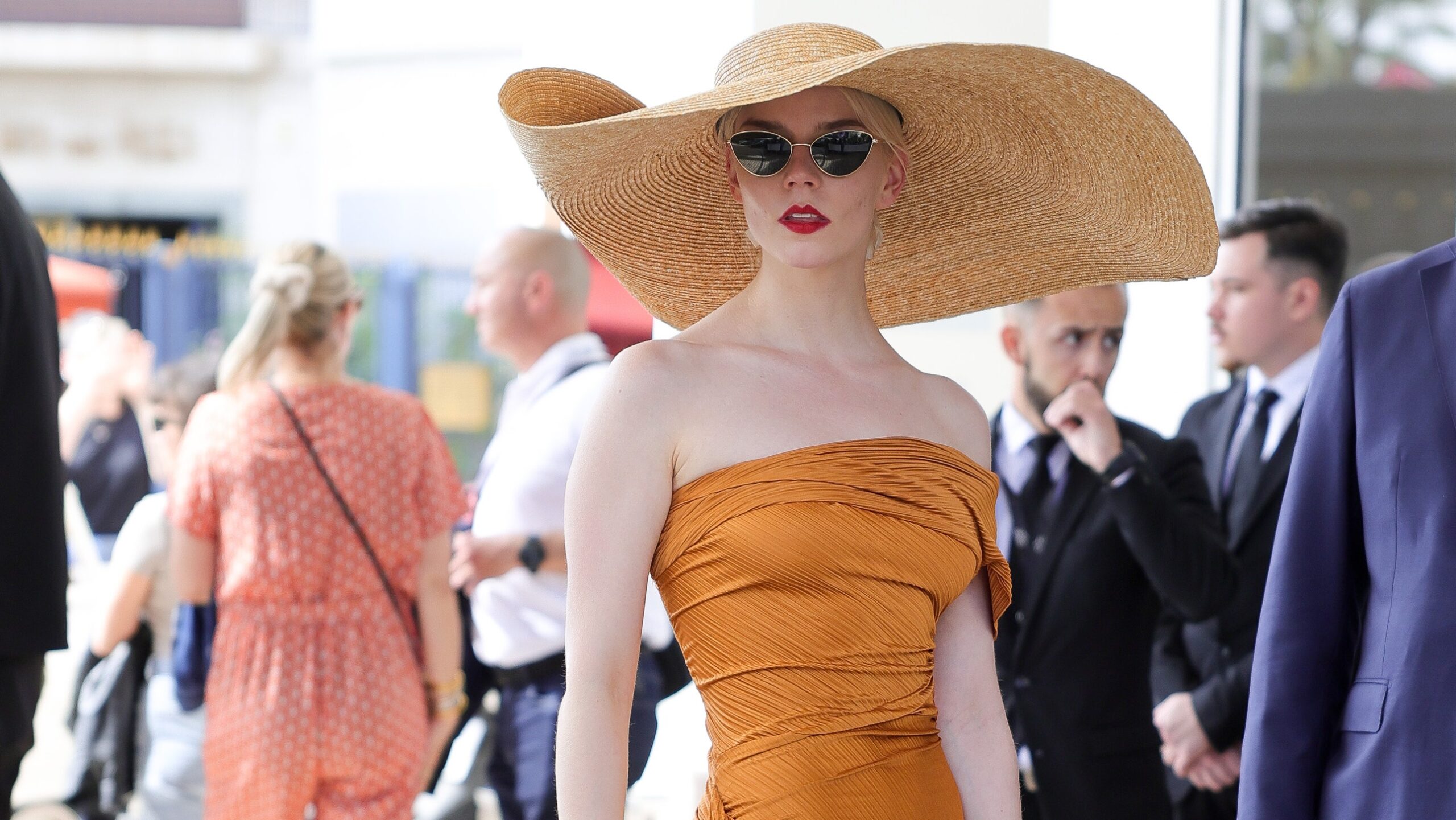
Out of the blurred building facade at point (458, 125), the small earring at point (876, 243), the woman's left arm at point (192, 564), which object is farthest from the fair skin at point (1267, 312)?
the woman's left arm at point (192, 564)

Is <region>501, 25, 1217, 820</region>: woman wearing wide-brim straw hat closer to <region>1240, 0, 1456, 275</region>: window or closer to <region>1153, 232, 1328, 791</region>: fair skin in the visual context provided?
<region>1153, 232, 1328, 791</region>: fair skin

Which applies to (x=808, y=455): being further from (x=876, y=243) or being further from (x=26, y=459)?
(x=26, y=459)

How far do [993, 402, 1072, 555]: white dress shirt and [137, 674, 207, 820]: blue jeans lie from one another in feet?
7.23

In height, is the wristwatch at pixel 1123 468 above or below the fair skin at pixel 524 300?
below

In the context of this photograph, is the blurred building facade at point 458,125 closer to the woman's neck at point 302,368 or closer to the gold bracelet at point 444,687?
the gold bracelet at point 444,687

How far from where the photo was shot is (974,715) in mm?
1917

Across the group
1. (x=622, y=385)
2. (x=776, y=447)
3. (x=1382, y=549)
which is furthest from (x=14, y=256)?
(x=1382, y=549)

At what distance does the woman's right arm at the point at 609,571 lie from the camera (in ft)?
5.46

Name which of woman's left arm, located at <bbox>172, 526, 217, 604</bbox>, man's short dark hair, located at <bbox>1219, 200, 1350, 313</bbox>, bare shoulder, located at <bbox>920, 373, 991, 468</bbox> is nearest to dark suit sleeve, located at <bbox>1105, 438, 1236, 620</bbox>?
man's short dark hair, located at <bbox>1219, 200, 1350, 313</bbox>

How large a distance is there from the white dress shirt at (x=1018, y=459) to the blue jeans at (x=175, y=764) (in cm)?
220

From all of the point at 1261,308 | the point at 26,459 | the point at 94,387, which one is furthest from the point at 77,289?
the point at 1261,308

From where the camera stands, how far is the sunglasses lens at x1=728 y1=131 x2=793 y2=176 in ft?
5.95

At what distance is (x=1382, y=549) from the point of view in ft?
6.57

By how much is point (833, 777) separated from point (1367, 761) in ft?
2.53
